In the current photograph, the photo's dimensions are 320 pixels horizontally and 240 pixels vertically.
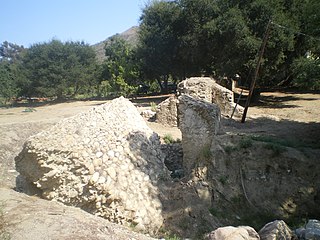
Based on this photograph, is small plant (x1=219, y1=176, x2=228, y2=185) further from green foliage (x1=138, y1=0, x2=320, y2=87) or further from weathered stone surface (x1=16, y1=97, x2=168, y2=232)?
green foliage (x1=138, y1=0, x2=320, y2=87)

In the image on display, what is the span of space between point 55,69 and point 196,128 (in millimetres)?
25615

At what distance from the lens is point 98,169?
640 centimetres

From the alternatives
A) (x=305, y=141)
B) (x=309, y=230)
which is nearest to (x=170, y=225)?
(x=309, y=230)

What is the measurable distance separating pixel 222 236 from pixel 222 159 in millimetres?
3708

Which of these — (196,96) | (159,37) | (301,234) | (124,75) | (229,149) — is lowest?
(301,234)

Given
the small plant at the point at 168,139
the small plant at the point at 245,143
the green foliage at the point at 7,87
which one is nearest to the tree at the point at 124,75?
the green foliage at the point at 7,87

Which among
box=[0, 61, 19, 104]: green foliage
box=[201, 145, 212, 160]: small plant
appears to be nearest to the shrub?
box=[201, 145, 212, 160]: small plant

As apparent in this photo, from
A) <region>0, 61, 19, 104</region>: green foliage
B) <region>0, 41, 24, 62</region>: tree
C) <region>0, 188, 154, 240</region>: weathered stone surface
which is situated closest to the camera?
<region>0, 188, 154, 240</region>: weathered stone surface

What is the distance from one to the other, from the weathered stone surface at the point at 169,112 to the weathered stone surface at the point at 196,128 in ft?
18.9

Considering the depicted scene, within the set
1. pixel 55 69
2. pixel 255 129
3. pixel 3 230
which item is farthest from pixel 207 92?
pixel 55 69

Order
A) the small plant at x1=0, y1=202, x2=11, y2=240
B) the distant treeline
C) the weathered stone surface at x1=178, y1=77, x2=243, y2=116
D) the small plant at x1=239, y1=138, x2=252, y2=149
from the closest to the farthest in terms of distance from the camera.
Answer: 1. the small plant at x1=0, y1=202, x2=11, y2=240
2. the small plant at x1=239, y1=138, x2=252, y2=149
3. the weathered stone surface at x1=178, y1=77, x2=243, y2=116
4. the distant treeline

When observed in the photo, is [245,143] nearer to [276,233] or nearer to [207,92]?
[276,233]

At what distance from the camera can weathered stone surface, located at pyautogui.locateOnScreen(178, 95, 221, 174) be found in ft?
26.1

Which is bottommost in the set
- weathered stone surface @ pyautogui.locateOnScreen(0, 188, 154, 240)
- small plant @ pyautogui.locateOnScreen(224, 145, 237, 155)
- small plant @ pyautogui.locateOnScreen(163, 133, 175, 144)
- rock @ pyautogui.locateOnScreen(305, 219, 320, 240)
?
rock @ pyautogui.locateOnScreen(305, 219, 320, 240)
